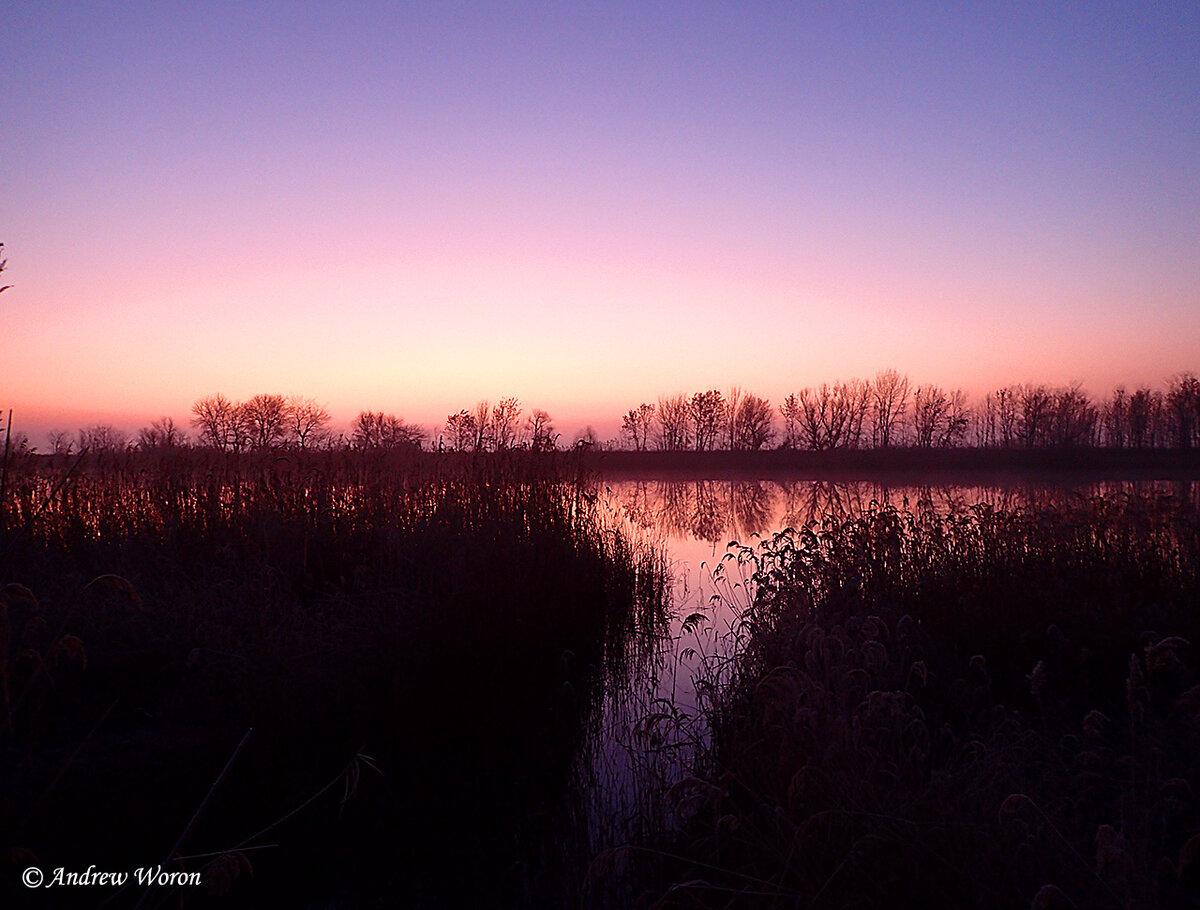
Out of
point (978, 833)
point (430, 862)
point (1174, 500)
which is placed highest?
point (1174, 500)

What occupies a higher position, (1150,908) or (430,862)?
(1150,908)

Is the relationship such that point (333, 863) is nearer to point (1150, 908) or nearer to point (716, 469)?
point (1150, 908)

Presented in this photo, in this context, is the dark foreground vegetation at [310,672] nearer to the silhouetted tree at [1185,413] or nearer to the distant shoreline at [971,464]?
the distant shoreline at [971,464]

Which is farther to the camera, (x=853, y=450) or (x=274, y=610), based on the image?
(x=853, y=450)

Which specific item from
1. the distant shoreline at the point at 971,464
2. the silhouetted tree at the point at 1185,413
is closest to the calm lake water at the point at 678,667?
the distant shoreline at the point at 971,464

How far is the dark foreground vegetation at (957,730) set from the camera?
7.93 feet

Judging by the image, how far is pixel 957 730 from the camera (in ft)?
13.9

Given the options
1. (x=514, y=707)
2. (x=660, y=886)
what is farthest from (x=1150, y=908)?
(x=514, y=707)

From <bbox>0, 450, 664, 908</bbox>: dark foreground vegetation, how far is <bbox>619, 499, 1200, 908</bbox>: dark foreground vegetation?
2.79 ft

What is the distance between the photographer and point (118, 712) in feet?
14.6

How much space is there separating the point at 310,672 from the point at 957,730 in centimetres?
395

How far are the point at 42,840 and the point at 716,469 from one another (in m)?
52.2

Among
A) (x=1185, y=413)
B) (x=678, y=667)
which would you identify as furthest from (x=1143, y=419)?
(x=678, y=667)

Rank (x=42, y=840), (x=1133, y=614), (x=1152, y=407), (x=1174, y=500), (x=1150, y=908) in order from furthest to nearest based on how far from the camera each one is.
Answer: (x=1152, y=407)
(x=1174, y=500)
(x=1133, y=614)
(x=42, y=840)
(x=1150, y=908)
